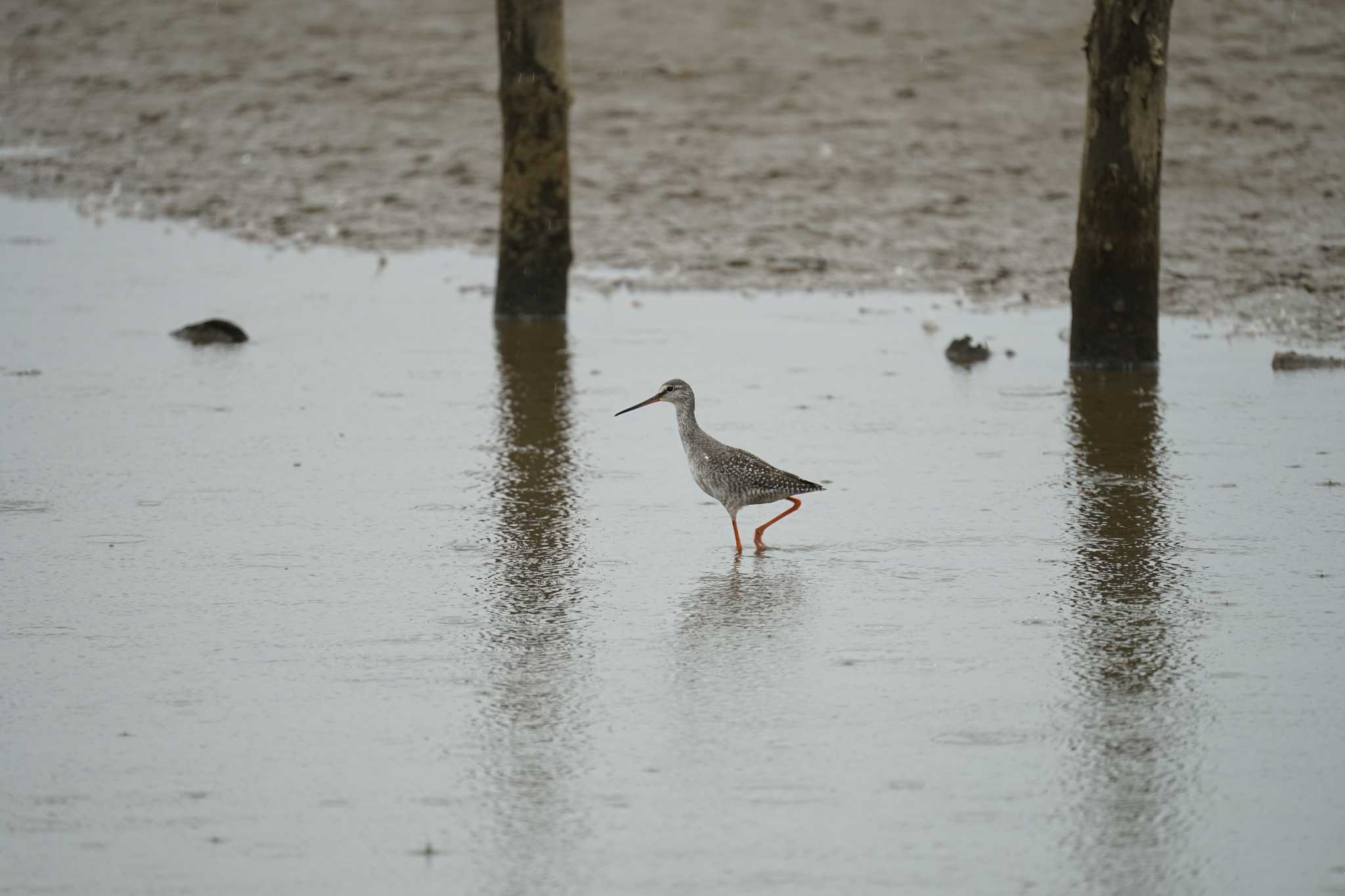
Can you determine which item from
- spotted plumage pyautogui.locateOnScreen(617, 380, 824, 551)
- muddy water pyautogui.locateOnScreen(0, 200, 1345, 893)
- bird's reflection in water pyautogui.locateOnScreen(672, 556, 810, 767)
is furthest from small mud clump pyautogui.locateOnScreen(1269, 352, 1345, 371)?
bird's reflection in water pyautogui.locateOnScreen(672, 556, 810, 767)

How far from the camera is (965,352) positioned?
1239cm

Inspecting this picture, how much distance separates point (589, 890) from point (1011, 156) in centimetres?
1504

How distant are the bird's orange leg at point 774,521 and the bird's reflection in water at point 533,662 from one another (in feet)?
2.61

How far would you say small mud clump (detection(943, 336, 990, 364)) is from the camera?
1238 cm

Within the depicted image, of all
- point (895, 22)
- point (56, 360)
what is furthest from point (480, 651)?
point (895, 22)

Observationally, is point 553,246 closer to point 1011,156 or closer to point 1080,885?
point 1011,156

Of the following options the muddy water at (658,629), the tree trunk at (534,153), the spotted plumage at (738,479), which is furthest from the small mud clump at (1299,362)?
the tree trunk at (534,153)

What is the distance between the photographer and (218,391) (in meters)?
11.5

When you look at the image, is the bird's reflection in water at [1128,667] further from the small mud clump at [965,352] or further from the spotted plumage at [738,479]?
the small mud clump at [965,352]

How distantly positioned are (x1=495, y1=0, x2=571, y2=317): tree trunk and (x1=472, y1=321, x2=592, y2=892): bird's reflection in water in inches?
111

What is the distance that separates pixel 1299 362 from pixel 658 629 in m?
6.52

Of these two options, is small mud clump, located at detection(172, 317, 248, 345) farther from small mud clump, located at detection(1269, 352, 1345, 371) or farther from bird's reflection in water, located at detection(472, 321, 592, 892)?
small mud clump, located at detection(1269, 352, 1345, 371)

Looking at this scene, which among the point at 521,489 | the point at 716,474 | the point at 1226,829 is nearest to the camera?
the point at 1226,829

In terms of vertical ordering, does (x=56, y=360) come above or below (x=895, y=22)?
below
